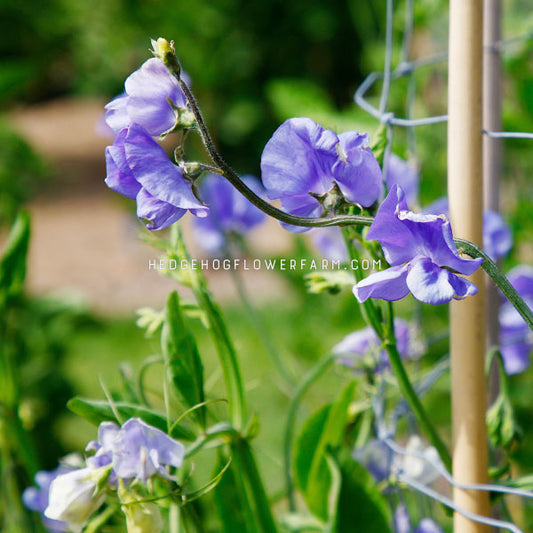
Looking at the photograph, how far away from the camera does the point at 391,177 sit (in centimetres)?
68

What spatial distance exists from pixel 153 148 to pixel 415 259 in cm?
16

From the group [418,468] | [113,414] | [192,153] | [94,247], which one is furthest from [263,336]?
[94,247]

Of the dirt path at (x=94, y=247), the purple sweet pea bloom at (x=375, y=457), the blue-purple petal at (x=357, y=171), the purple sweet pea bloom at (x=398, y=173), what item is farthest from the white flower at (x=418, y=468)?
the dirt path at (x=94, y=247)

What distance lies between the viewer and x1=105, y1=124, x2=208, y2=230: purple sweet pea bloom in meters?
0.38

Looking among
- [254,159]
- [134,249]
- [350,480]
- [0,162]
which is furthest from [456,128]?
[254,159]

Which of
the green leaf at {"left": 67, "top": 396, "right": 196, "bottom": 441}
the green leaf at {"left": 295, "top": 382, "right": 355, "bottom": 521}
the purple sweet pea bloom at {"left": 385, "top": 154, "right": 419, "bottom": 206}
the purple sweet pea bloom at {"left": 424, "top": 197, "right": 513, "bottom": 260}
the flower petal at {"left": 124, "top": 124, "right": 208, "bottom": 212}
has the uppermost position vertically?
the flower petal at {"left": 124, "top": 124, "right": 208, "bottom": 212}

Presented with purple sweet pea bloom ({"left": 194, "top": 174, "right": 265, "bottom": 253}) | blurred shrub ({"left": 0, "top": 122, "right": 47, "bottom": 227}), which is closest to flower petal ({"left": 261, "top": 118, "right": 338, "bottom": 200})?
purple sweet pea bloom ({"left": 194, "top": 174, "right": 265, "bottom": 253})

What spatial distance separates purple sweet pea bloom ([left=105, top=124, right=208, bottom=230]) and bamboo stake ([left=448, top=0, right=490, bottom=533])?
214 millimetres

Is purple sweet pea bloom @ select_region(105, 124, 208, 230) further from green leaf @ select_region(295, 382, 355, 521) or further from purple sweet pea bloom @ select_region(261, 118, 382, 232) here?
green leaf @ select_region(295, 382, 355, 521)

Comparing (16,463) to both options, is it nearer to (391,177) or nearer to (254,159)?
(391,177)

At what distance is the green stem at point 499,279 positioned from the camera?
357 millimetres

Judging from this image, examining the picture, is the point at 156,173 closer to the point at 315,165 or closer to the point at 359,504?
the point at 315,165

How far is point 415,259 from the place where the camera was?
37cm

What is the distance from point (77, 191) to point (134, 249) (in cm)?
201
